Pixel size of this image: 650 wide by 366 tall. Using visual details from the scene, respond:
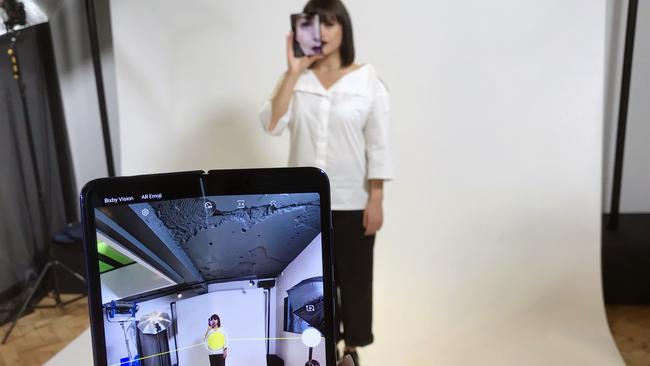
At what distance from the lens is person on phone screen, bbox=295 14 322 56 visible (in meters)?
1.73

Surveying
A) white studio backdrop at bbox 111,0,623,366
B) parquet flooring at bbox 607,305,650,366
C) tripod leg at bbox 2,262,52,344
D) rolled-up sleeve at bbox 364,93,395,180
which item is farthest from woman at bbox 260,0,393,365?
Answer: tripod leg at bbox 2,262,52,344

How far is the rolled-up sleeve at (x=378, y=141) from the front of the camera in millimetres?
1661

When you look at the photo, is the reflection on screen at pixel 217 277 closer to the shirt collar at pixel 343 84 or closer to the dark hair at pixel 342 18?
the shirt collar at pixel 343 84

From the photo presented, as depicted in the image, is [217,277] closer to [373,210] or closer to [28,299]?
[373,210]

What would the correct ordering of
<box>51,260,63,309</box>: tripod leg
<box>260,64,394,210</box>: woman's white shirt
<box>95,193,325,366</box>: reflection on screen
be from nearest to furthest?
<box>95,193,325,366</box>: reflection on screen < <box>260,64,394,210</box>: woman's white shirt < <box>51,260,63,309</box>: tripod leg

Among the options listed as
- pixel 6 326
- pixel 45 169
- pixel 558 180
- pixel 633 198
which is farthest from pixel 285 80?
pixel 633 198

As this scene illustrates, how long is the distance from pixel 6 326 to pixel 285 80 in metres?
1.43

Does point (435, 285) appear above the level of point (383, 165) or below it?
below

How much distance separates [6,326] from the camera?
1.97 meters

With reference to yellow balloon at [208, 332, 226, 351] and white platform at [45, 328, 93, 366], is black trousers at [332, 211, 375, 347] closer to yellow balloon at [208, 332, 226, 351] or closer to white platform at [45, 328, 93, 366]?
white platform at [45, 328, 93, 366]

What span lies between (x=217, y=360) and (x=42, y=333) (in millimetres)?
1811

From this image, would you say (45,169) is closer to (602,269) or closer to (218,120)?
(218,120)

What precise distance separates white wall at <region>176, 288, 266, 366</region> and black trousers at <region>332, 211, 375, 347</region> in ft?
3.44

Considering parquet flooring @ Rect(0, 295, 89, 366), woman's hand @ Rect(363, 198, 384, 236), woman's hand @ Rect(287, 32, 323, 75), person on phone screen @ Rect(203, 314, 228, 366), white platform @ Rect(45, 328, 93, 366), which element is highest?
woman's hand @ Rect(287, 32, 323, 75)
